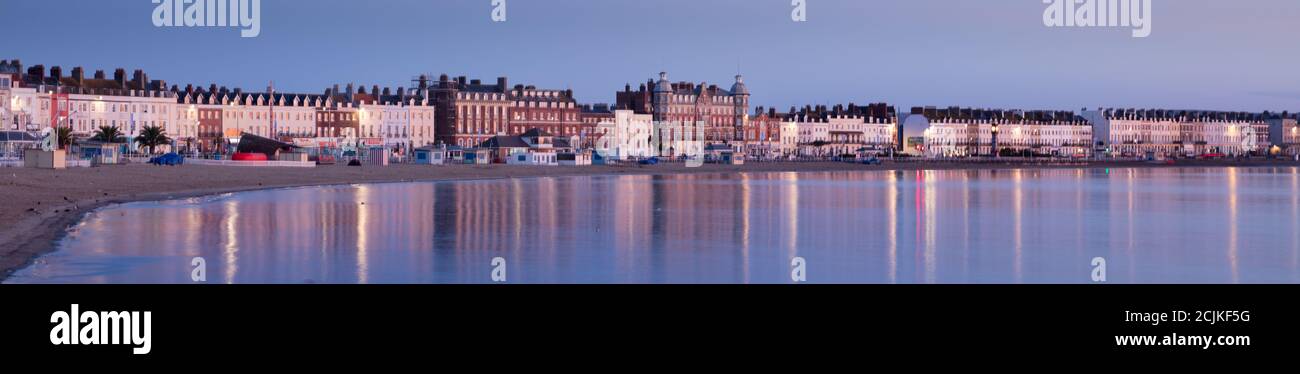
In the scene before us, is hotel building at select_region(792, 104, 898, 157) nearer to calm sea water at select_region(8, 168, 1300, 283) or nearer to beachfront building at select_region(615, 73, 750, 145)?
beachfront building at select_region(615, 73, 750, 145)

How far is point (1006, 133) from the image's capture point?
589ft

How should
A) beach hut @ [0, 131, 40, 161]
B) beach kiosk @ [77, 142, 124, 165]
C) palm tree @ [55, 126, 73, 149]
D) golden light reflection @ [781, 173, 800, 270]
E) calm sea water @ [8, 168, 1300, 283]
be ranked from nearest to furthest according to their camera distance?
calm sea water @ [8, 168, 1300, 283], golden light reflection @ [781, 173, 800, 270], beach kiosk @ [77, 142, 124, 165], beach hut @ [0, 131, 40, 161], palm tree @ [55, 126, 73, 149]

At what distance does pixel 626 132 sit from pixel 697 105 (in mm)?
10933

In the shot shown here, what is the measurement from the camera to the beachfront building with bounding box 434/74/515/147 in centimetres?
12888

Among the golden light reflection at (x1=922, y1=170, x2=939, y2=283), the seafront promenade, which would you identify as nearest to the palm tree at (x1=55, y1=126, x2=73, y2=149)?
the seafront promenade

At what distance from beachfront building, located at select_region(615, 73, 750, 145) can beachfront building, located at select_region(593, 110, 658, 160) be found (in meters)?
2.08

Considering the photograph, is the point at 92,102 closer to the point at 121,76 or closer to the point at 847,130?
the point at 121,76

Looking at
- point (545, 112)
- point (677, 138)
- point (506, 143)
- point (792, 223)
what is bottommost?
point (792, 223)

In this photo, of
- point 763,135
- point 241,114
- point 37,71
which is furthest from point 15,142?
point 763,135
